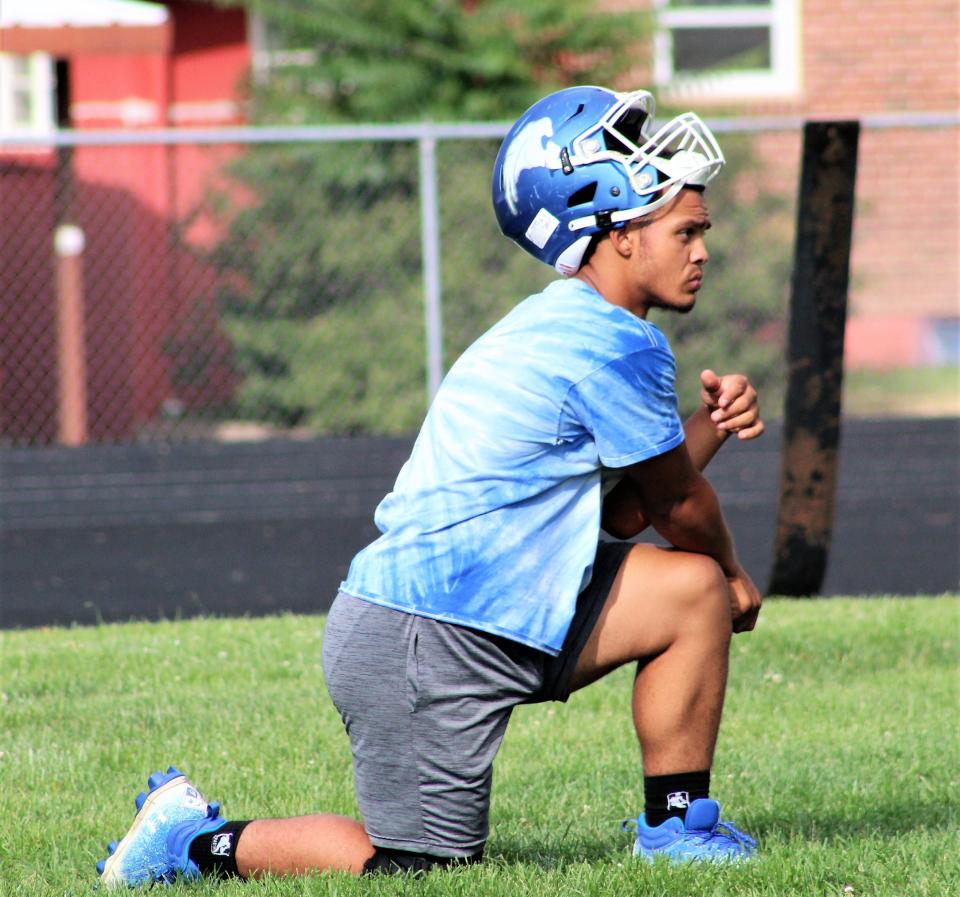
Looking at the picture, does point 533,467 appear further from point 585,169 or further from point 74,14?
point 74,14

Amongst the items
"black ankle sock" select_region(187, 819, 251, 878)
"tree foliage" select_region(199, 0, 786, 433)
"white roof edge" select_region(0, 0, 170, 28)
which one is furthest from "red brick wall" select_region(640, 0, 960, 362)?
"black ankle sock" select_region(187, 819, 251, 878)

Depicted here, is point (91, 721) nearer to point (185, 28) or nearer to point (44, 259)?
point (44, 259)

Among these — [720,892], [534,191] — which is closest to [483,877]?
[720,892]

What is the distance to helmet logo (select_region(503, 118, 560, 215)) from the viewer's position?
10.5 ft

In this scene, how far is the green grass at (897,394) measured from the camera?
13305 mm

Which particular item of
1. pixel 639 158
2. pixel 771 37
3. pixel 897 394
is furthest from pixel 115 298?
pixel 639 158

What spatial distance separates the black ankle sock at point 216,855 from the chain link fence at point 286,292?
7721 mm

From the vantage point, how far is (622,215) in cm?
320

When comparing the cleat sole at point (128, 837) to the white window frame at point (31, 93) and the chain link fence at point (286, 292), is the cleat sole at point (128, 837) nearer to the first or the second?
the chain link fence at point (286, 292)

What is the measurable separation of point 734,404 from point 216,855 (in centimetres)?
141

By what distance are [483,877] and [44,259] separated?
32.8 ft

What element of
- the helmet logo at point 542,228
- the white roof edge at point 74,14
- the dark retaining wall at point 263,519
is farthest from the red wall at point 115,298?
the helmet logo at point 542,228

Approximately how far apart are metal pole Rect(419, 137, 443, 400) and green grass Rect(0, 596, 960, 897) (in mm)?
4100

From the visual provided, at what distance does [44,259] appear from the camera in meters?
12.3
